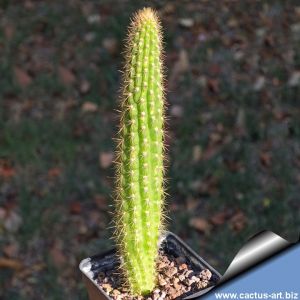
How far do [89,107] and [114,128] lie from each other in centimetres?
18

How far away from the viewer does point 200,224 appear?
2.38 m

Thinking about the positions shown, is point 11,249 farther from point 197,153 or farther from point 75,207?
point 197,153

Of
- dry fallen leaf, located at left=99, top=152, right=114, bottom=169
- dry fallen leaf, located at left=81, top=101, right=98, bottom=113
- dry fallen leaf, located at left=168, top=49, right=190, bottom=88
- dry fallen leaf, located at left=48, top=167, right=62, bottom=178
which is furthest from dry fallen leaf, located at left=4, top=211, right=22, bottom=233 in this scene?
dry fallen leaf, located at left=168, top=49, right=190, bottom=88

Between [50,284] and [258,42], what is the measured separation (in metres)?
1.67

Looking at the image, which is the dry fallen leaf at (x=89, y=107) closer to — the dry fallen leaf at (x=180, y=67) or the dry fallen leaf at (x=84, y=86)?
the dry fallen leaf at (x=84, y=86)

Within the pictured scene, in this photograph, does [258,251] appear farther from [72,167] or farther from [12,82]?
[12,82]

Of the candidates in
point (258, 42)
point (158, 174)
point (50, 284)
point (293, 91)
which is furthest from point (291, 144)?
point (158, 174)

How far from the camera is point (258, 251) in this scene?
42.6 inches

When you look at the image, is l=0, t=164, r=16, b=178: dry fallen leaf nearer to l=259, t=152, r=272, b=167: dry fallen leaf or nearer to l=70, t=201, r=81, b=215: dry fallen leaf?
l=70, t=201, r=81, b=215: dry fallen leaf

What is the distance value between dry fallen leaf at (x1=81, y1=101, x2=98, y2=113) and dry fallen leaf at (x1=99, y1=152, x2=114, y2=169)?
0.84 feet

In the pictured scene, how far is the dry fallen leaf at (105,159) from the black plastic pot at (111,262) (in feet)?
3.95

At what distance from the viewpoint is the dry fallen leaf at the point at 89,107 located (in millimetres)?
2766

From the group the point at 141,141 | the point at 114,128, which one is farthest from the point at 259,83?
the point at 141,141

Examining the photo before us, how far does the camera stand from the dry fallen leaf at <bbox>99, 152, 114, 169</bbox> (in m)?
2.57
